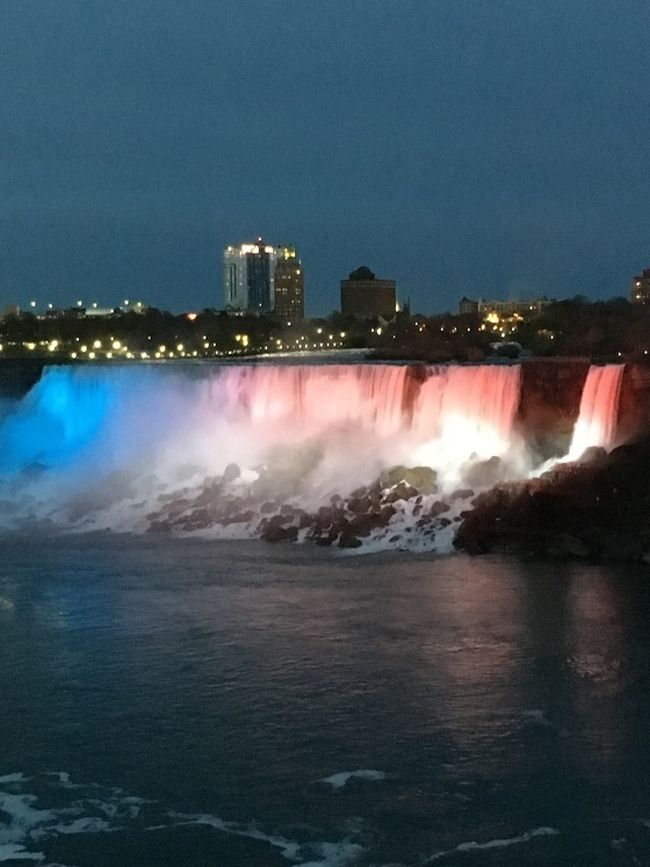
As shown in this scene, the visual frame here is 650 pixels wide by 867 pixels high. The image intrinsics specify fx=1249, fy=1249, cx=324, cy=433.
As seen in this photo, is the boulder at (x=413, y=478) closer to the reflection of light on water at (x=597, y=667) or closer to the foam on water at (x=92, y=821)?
the reflection of light on water at (x=597, y=667)

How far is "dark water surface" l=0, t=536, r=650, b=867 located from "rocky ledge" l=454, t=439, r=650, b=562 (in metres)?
1.01

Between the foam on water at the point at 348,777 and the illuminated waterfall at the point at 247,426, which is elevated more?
the illuminated waterfall at the point at 247,426

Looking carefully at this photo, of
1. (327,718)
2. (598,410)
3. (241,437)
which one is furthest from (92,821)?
(241,437)

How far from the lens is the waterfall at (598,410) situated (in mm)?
21578

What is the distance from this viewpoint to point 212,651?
12.9 meters

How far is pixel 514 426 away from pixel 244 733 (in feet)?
43.5

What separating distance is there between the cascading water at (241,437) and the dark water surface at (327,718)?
5310mm

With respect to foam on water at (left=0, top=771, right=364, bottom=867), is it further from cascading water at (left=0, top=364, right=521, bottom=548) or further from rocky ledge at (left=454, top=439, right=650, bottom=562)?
cascading water at (left=0, top=364, right=521, bottom=548)

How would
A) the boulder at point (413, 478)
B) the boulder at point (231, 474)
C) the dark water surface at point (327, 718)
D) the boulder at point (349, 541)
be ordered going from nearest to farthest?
the dark water surface at point (327, 718), the boulder at point (349, 541), the boulder at point (413, 478), the boulder at point (231, 474)

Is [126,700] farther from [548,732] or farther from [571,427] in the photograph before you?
[571,427]

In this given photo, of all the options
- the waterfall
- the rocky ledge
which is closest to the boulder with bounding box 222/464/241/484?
the rocky ledge

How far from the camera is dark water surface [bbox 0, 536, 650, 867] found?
8562mm

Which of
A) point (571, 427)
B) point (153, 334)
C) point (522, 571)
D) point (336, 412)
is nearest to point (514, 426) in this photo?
point (571, 427)

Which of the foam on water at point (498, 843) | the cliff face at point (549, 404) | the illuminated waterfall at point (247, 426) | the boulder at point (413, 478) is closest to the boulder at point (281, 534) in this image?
the illuminated waterfall at point (247, 426)
